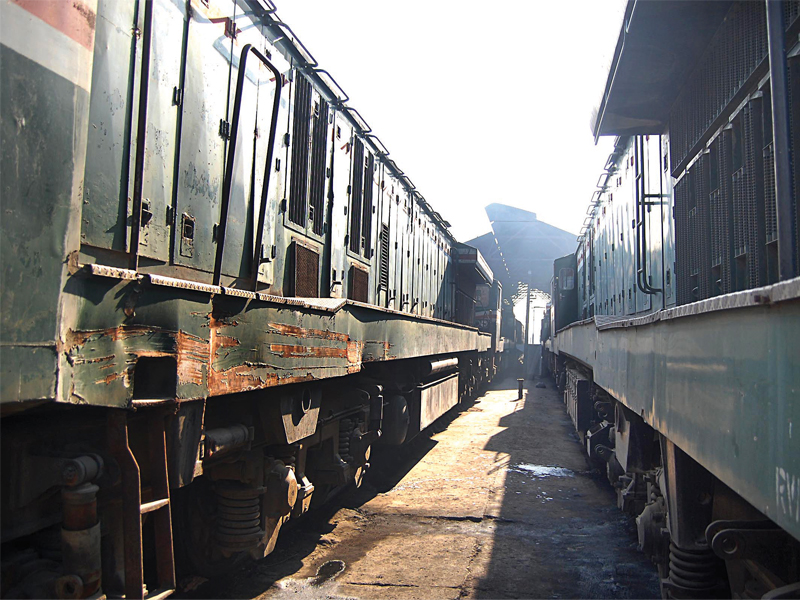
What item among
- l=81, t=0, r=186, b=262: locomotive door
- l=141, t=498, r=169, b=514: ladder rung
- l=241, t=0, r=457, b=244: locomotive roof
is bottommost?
l=141, t=498, r=169, b=514: ladder rung

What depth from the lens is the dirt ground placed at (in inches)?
150

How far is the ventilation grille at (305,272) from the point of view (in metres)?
4.84

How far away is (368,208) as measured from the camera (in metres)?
7.16

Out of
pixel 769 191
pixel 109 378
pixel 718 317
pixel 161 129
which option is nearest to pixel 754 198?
pixel 769 191

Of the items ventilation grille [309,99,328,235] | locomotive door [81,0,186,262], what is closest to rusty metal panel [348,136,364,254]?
ventilation grille [309,99,328,235]

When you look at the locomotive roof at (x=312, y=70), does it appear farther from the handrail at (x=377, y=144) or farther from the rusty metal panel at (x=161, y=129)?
the rusty metal panel at (x=161, y=129)

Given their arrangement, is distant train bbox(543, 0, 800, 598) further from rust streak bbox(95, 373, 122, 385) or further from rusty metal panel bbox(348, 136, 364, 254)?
rusty metal panel bbox(348, 136, 364, 254)

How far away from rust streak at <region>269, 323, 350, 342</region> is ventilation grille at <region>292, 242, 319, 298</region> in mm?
1019

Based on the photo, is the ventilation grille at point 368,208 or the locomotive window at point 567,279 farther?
the locomotive window at point 567,279

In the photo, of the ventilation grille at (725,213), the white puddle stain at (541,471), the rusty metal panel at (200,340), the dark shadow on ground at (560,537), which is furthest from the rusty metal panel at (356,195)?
the ventilation grille at (725,213)

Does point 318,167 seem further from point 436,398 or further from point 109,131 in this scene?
point 436,398

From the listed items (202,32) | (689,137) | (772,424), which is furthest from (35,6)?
(689,137)

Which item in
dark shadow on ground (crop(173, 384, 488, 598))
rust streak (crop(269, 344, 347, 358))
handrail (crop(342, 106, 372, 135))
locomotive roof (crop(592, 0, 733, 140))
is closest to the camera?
locomotive roof (crop(592, 0, 733, 140))

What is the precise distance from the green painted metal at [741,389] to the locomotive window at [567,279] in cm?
1434
